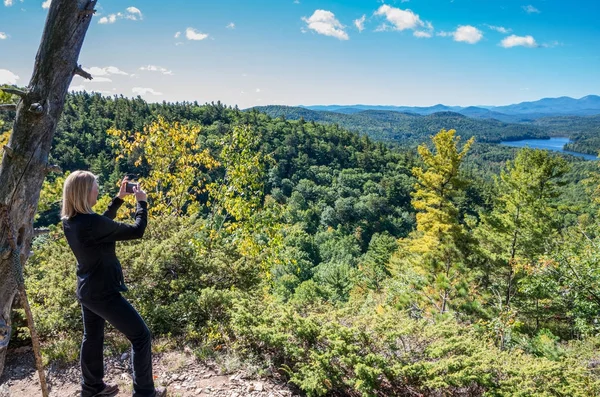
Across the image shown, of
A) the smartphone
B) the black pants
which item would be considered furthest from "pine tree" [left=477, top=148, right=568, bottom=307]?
the smartphone

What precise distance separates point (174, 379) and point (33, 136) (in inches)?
110

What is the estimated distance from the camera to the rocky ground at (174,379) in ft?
11.9

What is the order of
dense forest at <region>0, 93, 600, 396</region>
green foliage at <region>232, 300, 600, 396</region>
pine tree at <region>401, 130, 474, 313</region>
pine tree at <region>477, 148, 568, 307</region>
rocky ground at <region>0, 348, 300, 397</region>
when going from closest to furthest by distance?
1. green foliage at <region>232, 300, 600, 396</region>
2. dense forest at <region>0, 93, 600, 396</region>
3. rocky ground at <region>0, 348, 300, 397</region>
4. pine tree at <region>401, 130, 474, 313</region>
5. pine tree at <region>477, 148, 568, 307</region>

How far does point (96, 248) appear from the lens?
103 inches

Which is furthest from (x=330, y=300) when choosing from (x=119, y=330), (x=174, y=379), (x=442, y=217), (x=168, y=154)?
(x=442, y=217)

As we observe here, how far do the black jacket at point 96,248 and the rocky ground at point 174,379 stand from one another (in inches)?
60.6

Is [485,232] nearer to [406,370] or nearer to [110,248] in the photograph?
[406,370]

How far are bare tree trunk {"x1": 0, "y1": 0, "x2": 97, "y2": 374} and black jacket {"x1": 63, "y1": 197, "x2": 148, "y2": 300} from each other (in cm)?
45

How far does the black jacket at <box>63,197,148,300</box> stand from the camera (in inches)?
101

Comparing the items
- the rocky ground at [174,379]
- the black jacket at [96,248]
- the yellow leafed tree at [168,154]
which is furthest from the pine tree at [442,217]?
the black jacket at [96,248]

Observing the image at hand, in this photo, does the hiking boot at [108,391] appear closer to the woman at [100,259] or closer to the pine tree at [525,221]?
the woman at [100,259]

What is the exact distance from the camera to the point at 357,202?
6856 cm

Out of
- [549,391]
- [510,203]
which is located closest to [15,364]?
[549,391]

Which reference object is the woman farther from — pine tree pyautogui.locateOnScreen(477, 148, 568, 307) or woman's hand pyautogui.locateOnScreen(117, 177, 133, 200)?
pine tree pyautogui.locateOnScreen(477, 148, 568, 307)
